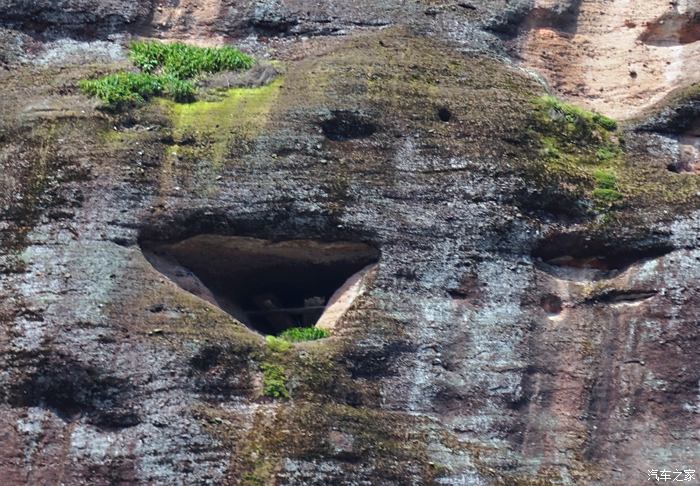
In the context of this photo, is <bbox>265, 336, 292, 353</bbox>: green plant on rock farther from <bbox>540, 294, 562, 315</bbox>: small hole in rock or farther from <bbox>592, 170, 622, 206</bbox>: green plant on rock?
<bbox>592, 170, 622, 206</bbox>: green plant on rock

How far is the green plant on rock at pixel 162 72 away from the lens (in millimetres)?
16391

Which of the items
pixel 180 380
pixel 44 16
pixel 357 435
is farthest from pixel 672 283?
pixel 44 16

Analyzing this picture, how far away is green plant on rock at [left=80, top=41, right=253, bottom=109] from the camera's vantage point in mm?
16391

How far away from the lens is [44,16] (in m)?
17.4

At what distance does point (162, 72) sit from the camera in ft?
55.6

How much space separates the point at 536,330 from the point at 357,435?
2489 millimetres

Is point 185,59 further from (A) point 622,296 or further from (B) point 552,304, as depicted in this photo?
(A) point 622,296

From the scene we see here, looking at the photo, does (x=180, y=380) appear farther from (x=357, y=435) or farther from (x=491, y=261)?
(x=491, y=261)

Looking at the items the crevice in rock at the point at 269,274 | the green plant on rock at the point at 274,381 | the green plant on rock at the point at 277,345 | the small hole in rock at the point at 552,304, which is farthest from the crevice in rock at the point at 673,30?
the green plant on rock at the point at 274,381

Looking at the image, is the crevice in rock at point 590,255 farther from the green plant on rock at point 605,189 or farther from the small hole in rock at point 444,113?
the small hole in rock at point 444,113

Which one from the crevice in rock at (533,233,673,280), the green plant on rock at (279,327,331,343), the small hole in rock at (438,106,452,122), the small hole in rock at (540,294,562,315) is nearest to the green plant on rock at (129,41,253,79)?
the small hole in rock at (438,106,452,122)

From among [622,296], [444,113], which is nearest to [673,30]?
[444,113]

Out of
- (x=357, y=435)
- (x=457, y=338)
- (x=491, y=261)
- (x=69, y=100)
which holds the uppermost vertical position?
(x=69, y=100)

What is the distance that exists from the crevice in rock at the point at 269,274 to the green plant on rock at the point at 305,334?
178mm
